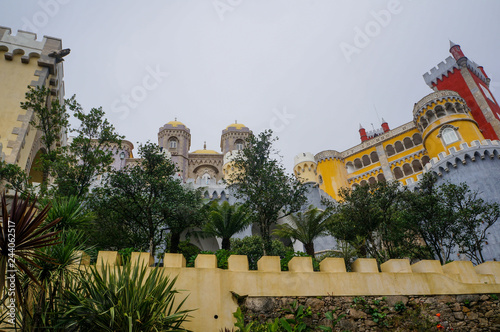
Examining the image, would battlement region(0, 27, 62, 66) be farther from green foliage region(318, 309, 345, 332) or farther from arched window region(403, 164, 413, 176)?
arched window region(403, 164, 413, 176)

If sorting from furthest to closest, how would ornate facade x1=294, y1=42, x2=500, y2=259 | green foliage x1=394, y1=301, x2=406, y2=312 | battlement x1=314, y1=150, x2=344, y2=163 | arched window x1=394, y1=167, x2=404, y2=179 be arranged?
battlement x1=314, y1=150, x2=344, y2=163, arched window x1=394, y1=167, x2=404, y2=179, ornate facade x1=294, y1=42, x2=500, y2=259, green foliage x1=394, y1=301, x2=406, y2=312

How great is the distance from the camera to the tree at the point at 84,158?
497 inches

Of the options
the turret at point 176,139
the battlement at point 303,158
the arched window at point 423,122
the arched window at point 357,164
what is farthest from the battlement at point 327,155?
the turret at point 176,139

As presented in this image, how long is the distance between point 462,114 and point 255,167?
26382 mm

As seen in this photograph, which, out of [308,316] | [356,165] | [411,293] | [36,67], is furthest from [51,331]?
[356,165]

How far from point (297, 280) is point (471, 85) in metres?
42.7

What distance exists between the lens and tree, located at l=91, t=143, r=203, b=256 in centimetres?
1470

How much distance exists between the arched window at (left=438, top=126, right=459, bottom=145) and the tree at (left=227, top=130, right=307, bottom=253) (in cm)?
2295

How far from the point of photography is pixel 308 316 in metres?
8.70

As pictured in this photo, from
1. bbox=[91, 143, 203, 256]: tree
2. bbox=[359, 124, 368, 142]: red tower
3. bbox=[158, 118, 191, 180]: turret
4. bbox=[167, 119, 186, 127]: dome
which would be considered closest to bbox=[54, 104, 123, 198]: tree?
bbox=[91, 143, 203, 256]: tree

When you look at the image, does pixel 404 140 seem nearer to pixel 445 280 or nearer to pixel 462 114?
pixel 462 114

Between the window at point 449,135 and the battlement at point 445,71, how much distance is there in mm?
14988

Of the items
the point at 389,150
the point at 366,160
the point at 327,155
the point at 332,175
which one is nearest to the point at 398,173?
the point at 389,150

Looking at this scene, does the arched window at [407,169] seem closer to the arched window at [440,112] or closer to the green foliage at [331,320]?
the arched window at [440,112]
